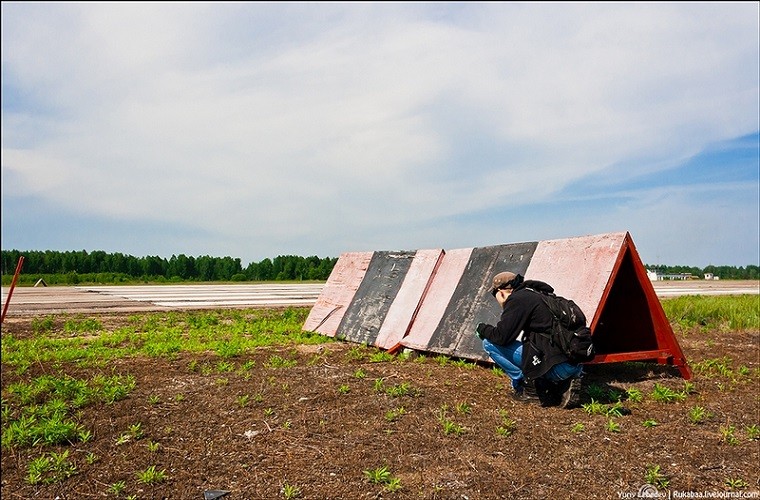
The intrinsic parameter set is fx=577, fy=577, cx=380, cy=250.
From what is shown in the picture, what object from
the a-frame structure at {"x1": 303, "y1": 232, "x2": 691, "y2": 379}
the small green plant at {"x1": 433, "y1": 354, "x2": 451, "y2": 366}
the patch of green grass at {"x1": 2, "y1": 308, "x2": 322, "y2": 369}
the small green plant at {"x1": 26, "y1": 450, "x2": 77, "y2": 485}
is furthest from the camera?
the patch of green grass at {"x1": 2, "y1": 308, "x2": 322, "y2": 369}

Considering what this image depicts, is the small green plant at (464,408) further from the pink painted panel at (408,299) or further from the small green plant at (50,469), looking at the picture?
the small green plant at (50,469)

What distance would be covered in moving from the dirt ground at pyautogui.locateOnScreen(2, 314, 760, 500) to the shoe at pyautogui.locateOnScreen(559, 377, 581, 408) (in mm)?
115

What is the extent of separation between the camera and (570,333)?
Answer: 20.4 feet

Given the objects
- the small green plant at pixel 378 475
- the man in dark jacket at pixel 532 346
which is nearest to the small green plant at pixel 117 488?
the small green plant at pixel 378 475

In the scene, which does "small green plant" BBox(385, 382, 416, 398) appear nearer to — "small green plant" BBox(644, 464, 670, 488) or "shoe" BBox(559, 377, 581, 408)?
"shoe" BBox(559, 377, 581, 408)

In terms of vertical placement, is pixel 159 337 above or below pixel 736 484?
above

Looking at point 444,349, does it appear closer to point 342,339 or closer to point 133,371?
point 342,339

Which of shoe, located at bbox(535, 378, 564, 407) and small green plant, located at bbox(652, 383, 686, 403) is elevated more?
shoe, located at bbox(535, 378, 564, 407)

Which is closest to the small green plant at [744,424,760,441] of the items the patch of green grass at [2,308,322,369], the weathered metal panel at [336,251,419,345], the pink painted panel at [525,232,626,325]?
the pink painted panel at [525,232,626,325]

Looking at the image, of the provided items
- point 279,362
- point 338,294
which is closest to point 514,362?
point 279,362

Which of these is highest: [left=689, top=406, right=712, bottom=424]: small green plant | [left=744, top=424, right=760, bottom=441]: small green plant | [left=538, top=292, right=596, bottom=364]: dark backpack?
[left=538, top=292, right=596, bottom=364]: dark backpack

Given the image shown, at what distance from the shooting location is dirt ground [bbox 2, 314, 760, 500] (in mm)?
4594

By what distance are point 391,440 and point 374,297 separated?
251 inches

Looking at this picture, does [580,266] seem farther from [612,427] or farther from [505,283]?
[612,427]
